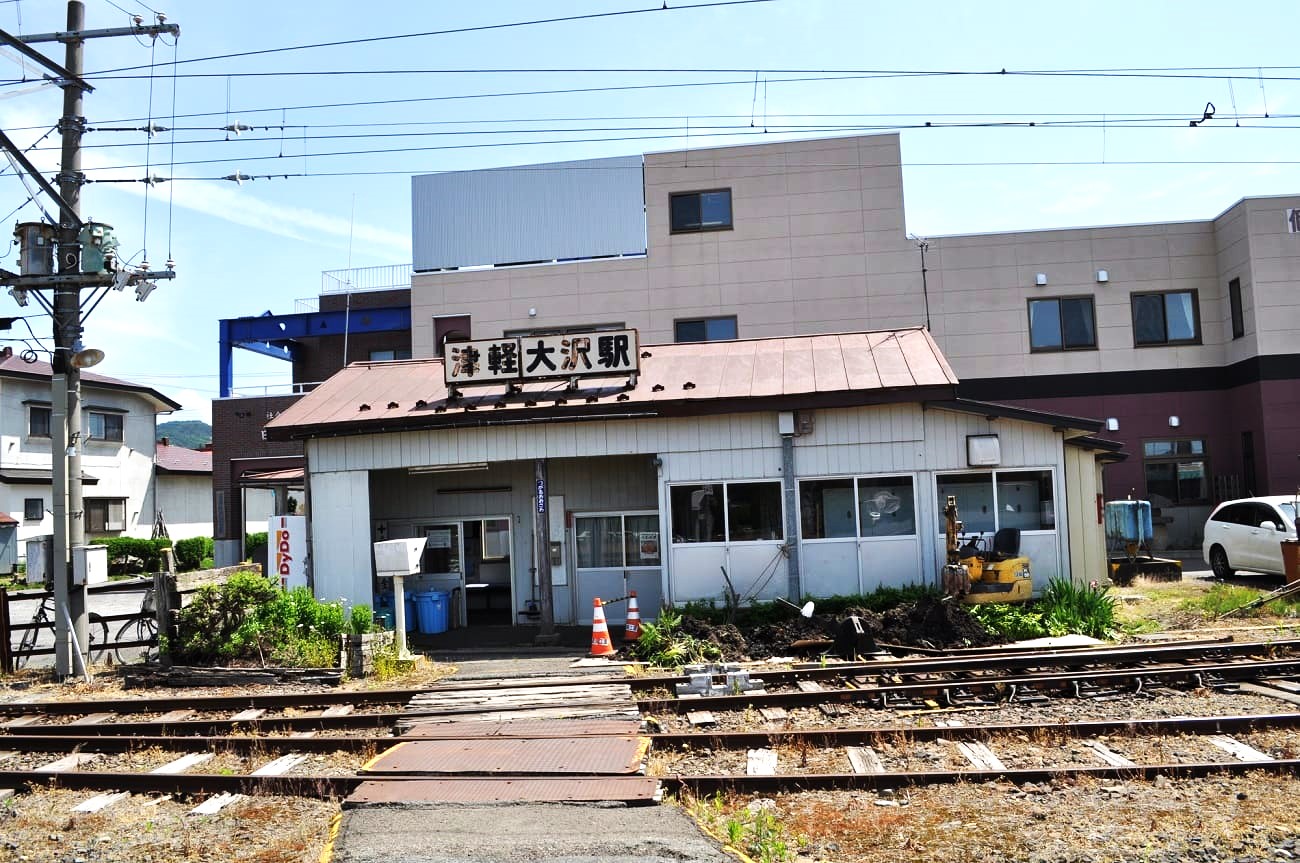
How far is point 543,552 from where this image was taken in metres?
16.5

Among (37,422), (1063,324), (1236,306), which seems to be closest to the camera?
(1236,306)

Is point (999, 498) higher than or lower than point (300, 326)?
lower

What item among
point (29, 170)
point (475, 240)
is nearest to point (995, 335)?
point (475, 240)

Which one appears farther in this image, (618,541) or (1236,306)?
(1236,306)

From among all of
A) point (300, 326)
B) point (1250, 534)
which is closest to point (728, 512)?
point (1250, 534)

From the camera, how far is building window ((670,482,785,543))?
16328mm

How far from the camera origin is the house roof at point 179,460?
42.5 metres

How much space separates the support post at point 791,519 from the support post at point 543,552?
13.1 feet

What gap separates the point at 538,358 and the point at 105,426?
29.5 m

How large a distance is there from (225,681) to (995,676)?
10.1 meters

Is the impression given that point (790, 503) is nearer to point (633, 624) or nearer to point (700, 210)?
point (633, 624)

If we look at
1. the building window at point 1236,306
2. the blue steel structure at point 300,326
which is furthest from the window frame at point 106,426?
the building window at point 1236,306

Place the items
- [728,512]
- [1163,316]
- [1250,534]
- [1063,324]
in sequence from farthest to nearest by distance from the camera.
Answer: [1063,324] < [1163,316] < [1250,534] < [728,512]

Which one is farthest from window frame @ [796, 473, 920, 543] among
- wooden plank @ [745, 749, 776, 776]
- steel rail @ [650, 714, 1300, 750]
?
wooden plank @ [745, 749, 776, 776]
